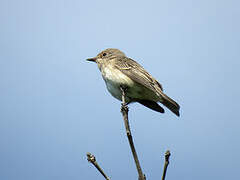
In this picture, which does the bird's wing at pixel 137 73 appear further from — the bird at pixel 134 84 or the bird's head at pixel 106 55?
the bird's head at pixel 106 55

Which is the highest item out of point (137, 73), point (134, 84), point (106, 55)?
point (106, 55)

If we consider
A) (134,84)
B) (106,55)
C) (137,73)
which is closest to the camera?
(134,84)

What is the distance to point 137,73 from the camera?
807 cm

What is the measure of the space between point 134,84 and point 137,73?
0.39 metres

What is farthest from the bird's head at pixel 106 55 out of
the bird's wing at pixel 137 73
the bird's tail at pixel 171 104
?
the bird's tail at pixel 171 104

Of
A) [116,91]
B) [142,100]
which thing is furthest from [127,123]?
[142,100]

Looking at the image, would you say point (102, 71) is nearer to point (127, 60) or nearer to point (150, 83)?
point (127, 60)

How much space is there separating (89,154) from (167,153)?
2.49 feet

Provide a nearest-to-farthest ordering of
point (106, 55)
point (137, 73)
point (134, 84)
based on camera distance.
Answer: point (134, 84)
point (137, 73)
point (106, 55)

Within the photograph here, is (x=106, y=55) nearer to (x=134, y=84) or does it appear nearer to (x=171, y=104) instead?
(x=134, y=84)

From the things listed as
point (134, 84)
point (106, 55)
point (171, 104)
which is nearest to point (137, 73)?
point (134, 84)

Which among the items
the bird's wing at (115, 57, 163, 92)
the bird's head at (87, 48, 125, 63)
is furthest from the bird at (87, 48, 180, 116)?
the bird's head at (87, 48, 125, 63)

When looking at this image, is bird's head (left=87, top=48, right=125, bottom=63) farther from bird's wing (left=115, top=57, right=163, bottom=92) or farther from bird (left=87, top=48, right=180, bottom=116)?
bird's wing (left=115, top=57, right=163, bottom=92)

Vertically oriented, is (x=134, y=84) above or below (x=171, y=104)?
above
